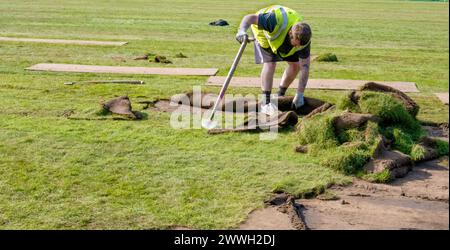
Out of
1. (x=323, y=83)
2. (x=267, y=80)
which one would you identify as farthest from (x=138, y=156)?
(x=323, y=83)

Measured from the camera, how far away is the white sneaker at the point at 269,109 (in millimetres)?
7777

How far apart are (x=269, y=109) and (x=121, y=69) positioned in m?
4.66

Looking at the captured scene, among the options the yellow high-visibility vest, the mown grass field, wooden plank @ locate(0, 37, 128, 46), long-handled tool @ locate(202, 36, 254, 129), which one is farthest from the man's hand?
wooden plank @ locate(0, 37, 128, 46)

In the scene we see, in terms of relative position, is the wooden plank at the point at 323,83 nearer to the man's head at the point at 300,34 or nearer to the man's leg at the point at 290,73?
the man's leg at the point at 290,73

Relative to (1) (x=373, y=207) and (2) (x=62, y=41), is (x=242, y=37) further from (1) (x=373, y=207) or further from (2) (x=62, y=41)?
(2) (x=62, y=41)

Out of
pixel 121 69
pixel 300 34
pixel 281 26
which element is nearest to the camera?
pixel 300 34

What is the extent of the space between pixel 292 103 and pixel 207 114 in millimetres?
1135

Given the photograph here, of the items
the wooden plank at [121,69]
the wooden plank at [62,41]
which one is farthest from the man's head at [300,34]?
the wooden plank at [62,41]

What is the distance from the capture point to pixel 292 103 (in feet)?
26.7

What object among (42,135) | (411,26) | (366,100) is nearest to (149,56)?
(42,135)

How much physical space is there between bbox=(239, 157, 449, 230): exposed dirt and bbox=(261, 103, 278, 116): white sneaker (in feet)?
8.06

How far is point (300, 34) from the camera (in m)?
7.20

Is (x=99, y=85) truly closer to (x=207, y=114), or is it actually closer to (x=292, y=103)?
(x=207, y=114)

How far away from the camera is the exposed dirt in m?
4.49
